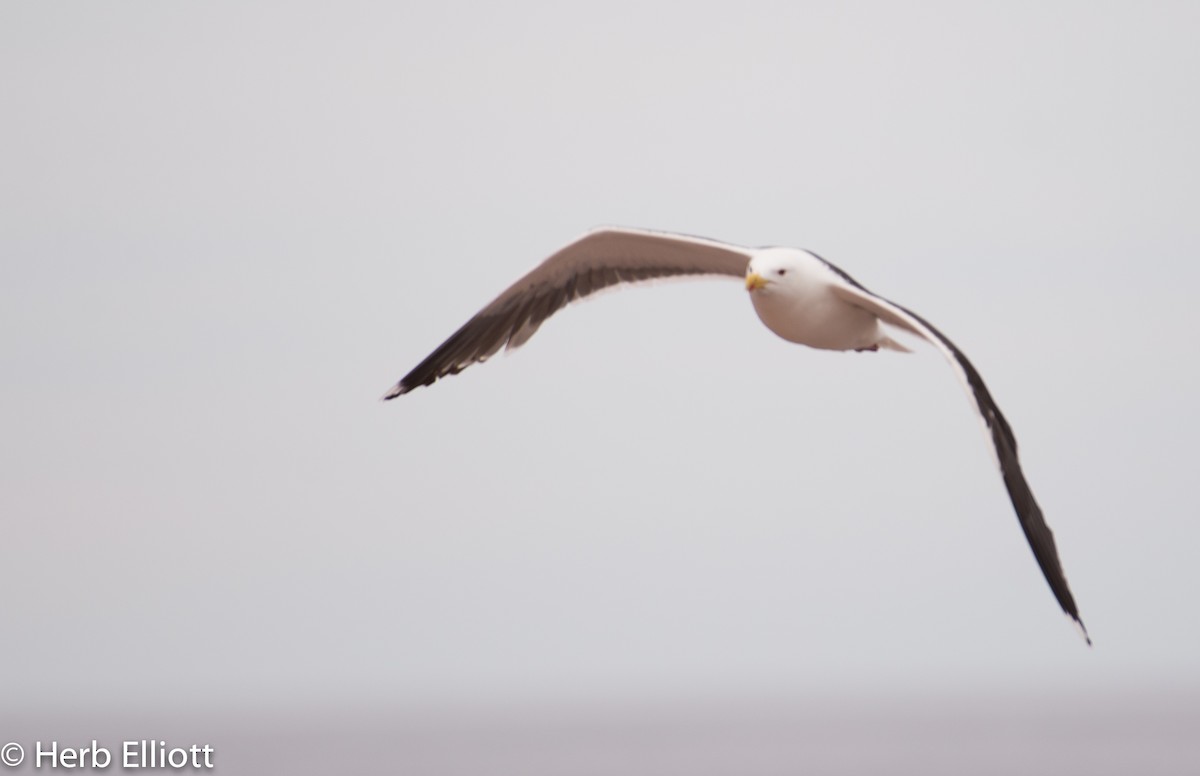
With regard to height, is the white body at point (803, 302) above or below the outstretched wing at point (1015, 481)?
above

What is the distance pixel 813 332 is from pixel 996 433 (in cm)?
246

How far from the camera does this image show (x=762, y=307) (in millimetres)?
13484

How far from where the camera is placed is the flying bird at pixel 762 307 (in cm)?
1138

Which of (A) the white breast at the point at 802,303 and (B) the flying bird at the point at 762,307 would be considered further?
(A) the white breast at the point at 802,303

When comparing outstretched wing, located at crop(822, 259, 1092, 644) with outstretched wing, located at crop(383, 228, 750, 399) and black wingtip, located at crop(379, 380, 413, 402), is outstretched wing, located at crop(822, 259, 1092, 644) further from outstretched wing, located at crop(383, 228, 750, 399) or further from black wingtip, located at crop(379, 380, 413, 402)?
black wingtip, located at crop(379, 380, 413, 402)

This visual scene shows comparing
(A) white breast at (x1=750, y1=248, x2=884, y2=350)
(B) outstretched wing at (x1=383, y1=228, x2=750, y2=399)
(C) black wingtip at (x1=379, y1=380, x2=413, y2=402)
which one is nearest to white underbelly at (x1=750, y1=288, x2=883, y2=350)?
(A) white breast at (x1=750, y1=248, x2=884, y2=350)

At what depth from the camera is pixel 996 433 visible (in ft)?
37.3

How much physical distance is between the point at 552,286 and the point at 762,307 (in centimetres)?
259

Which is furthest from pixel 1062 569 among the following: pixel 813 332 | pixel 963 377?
pixel 813 332

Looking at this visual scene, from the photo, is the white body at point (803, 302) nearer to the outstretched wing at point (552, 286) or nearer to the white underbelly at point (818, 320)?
the white underbelly at point (818, 320)

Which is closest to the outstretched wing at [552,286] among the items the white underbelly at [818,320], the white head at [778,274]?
the white underbelly at [818,320]

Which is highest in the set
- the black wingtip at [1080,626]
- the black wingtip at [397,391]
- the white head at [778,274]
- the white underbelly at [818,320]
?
the black wingtip at [397,391]

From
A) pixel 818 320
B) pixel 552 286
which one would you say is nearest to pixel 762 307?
Answer: pixel 818 320

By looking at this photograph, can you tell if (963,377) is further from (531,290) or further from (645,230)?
(531,290)
